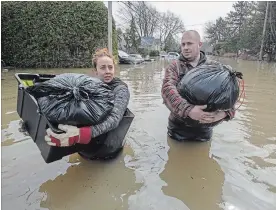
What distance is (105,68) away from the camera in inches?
121

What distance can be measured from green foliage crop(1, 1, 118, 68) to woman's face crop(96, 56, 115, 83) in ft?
37.8

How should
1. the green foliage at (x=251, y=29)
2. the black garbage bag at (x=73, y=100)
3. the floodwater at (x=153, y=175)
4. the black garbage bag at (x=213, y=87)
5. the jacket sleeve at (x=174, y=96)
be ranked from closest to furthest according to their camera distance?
the black garbage bag at (x=73, y=100)
the floodwater at (x=153, y=175)
the black garbage bag at (x=213, y=87)
the jacket sleeve at (x=174, y=96)
the green foliage at (x=251, y=29)

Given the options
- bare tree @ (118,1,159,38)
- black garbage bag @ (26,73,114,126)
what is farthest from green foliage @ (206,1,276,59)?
black garbage bag @ (26,73,114,126)

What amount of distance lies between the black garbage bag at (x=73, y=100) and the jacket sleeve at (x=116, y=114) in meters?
0.05

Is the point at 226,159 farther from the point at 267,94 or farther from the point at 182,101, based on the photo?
the point at 267,94

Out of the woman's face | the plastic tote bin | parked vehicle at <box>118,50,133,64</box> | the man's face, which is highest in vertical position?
the man's face

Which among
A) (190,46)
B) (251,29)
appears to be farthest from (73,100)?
(251,29)

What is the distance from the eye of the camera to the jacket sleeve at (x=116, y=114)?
2.49 meters

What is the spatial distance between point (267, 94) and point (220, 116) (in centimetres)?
571

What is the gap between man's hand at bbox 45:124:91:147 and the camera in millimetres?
2199

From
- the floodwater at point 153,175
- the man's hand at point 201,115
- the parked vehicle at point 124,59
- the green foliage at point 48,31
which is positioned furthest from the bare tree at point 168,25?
the man's hand at point 201,115

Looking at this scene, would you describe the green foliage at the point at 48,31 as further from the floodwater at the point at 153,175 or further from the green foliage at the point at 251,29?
the green foliage at the point at 251,29

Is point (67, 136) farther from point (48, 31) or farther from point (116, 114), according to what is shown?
point (48, 31)

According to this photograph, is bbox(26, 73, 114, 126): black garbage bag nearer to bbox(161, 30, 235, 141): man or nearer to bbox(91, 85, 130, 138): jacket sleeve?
bbox(91, 85, 130, 138): jacket sleeve
